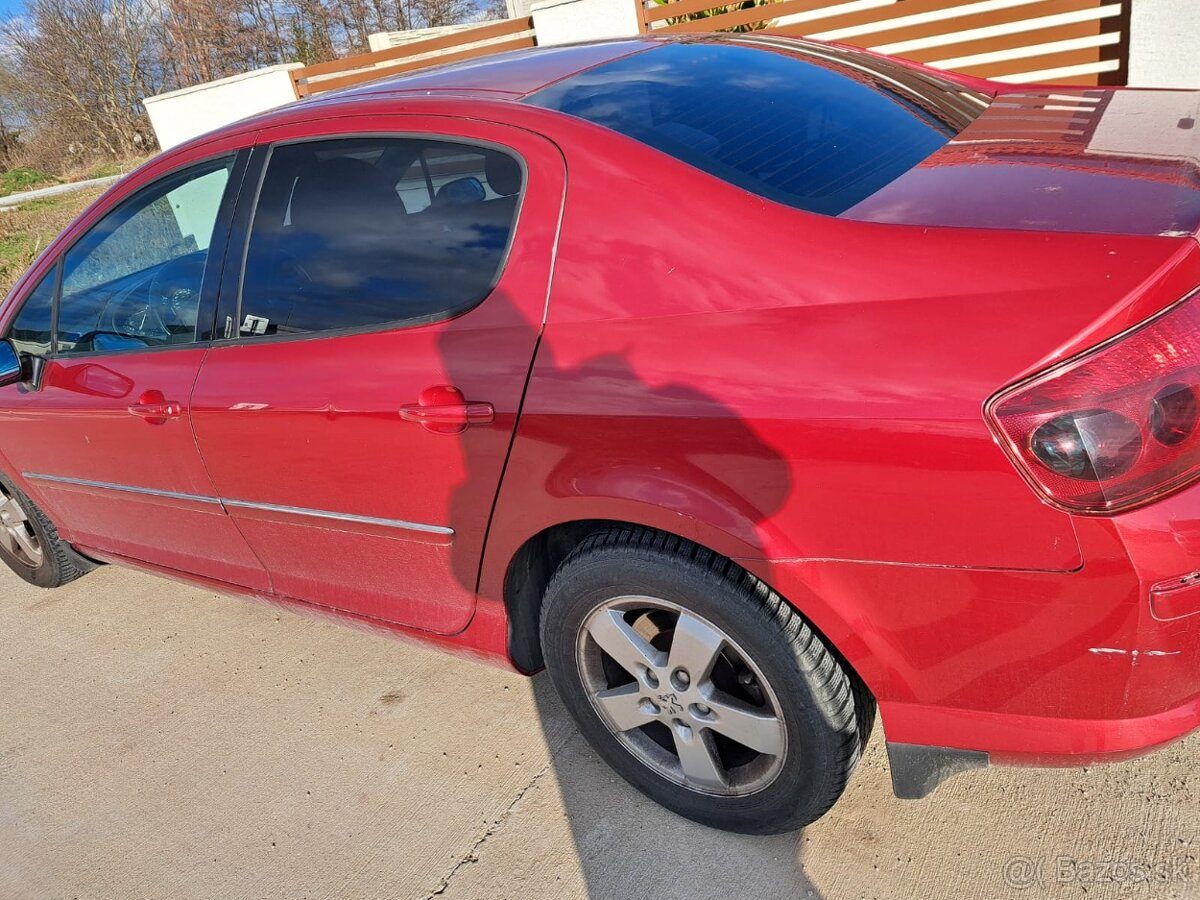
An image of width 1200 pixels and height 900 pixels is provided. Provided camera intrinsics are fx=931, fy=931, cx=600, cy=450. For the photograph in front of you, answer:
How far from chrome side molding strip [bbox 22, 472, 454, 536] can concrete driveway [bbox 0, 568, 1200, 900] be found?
68 centimetres

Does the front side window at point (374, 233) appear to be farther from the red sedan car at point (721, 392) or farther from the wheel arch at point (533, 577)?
the wheel arch at point (533, 577)

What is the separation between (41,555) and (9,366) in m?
1.12

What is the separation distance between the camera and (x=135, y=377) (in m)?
2.83

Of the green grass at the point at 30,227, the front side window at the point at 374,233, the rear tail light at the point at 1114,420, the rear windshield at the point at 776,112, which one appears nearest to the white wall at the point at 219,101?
the green grass at the point at 30,227

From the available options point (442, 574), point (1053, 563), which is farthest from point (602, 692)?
point (1053, 563)

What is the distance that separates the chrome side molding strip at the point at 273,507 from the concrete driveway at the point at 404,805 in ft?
2.23

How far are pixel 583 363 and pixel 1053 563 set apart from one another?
919mm

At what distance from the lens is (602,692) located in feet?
7.29

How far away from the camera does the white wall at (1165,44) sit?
632 centimetres

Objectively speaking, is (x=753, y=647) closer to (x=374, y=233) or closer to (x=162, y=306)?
(x=374, y=233)

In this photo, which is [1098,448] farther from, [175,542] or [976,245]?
[175,542]

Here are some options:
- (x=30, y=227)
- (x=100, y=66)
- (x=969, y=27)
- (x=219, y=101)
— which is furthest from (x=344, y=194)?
(x=100, y=66)

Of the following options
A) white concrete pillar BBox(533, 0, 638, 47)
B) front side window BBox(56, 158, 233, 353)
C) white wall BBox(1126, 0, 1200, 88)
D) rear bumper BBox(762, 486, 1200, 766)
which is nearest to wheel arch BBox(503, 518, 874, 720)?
rear bumper BBox(762, 486, 1200, 766)

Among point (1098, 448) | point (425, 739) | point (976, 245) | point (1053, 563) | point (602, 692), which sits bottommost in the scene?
point (425, 739)
